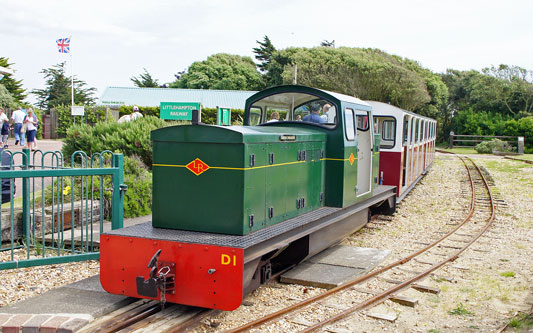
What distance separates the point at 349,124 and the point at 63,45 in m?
27.5

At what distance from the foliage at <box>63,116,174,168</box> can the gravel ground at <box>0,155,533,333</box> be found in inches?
195

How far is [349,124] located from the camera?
23.6 feet

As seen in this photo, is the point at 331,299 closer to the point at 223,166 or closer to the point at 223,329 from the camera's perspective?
the point at 223,329

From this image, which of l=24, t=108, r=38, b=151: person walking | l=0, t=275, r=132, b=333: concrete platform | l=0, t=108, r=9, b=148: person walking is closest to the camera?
l=0, t=275, r=132, b=333: concrete platform

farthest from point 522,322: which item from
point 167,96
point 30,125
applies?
point 167,96

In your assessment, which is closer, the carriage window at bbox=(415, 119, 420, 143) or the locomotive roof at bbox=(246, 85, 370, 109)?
the locomotive roof at bbox=(246, 85, 370, 109)

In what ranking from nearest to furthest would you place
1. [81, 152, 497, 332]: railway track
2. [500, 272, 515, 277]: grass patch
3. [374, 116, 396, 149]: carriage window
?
1. [81, 152, 497, 332]: railway track
2. [500, 272, 515, 277]: grass patch
3. [374, 116, 396, 149]: carriage window

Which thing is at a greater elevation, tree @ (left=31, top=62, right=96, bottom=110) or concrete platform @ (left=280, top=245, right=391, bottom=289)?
tree @ (left=31, top=62, right=96, bottom=110)

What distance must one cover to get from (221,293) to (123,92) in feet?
131

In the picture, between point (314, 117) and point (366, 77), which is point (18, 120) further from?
point (366, 77)

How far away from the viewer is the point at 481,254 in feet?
25.5

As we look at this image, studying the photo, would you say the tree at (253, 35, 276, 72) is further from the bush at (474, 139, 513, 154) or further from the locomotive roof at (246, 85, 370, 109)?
the locomotive roof at (246, 85, 370, 109)

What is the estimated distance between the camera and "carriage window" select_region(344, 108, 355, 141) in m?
7.06

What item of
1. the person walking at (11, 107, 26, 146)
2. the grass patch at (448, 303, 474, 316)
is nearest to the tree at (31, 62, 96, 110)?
the person walking at (11, 107, 26, 146)
